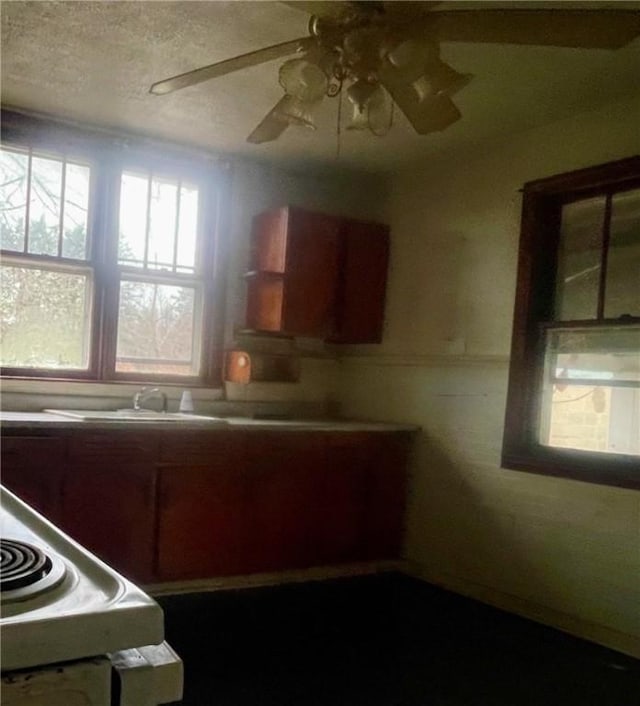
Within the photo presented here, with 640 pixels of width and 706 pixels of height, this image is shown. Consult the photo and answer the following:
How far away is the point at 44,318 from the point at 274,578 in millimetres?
1857

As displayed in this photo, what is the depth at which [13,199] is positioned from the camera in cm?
381

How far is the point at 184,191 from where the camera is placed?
4.36m

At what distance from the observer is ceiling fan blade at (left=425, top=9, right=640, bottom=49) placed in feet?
5.90

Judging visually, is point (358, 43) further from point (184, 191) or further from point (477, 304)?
point (184, 191)

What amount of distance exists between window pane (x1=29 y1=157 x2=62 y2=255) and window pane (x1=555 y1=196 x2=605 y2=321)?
8.75 ft

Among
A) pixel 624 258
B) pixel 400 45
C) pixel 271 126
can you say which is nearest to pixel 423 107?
pixel 400 45

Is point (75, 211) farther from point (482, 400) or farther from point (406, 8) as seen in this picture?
point (406, 8)

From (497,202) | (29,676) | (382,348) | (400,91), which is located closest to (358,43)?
(400,91)

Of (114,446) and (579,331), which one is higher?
(579,331)

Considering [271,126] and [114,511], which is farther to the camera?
[114,511]

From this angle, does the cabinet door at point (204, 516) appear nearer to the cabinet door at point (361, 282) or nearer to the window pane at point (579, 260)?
the cabinet door at point (361, 282)

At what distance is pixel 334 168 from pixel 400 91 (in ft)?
8.08

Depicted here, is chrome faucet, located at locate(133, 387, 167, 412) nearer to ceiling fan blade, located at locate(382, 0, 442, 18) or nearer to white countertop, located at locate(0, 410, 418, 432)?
white countertop, located at locate(0, 410, 418, 432)

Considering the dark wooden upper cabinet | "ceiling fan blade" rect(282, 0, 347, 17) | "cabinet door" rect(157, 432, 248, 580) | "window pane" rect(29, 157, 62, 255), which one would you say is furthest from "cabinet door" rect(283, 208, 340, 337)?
"ceiling fan blade" rect(282, 0, 347, 17)
